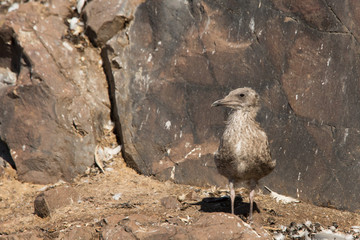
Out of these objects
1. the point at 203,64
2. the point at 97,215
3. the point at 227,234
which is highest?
the point at 203,64

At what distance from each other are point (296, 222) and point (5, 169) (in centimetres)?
504

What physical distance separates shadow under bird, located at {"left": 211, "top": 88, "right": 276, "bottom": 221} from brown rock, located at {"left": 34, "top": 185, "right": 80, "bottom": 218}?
2.30 metres

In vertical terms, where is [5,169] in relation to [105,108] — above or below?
below

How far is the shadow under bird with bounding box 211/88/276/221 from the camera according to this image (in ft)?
21.5

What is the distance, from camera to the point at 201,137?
8.32m

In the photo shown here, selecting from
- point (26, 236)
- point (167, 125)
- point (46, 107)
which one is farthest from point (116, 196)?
point (46, 107)

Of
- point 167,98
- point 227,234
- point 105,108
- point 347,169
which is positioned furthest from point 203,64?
point 227,234

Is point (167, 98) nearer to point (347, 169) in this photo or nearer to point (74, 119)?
point (74, 119)

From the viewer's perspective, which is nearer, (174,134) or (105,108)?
(174,134)

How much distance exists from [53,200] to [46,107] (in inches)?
77.2

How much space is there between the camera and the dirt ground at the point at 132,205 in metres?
6.92

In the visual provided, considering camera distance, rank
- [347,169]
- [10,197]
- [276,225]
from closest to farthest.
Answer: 1. [276,225]
2. [347,169]
3. [10,197]

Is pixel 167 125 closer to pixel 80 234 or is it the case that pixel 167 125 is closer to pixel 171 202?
pixel 171 202

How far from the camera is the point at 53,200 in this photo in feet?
24.2
